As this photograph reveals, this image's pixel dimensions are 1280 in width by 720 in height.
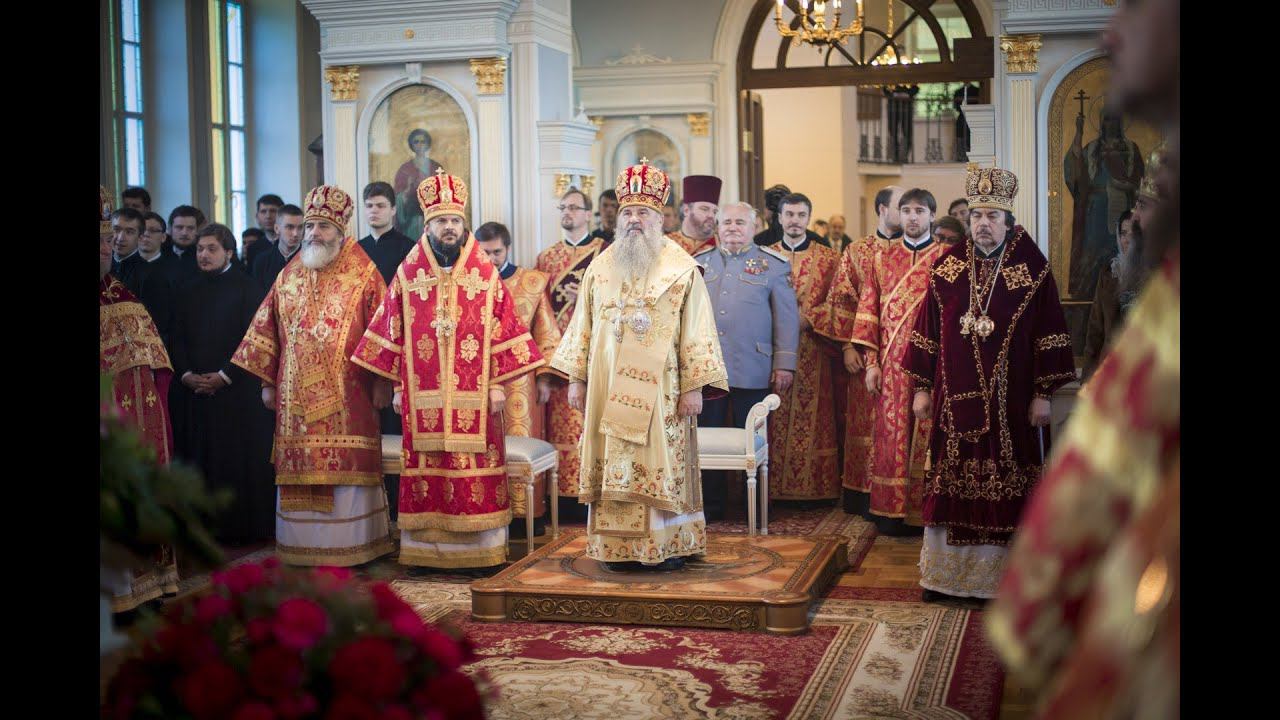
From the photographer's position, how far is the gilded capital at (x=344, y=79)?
9336mm

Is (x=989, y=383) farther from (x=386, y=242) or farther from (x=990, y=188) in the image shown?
(x=386, y=242)

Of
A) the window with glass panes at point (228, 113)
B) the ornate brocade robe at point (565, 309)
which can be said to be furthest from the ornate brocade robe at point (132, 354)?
the window with glass panes at point (228, 113)

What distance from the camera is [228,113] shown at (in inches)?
529

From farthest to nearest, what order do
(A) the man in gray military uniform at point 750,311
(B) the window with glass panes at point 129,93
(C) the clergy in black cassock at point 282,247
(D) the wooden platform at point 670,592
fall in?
(B) the window with glass panes at point 129,93, (C) the clergy in black cassock at point 282,247, (A) the man in gray military uniform at point 750,311, (D) the wooden platform at point 670,592

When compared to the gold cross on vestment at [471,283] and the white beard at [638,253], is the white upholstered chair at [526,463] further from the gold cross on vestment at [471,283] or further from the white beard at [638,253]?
the white beard at [638,253]

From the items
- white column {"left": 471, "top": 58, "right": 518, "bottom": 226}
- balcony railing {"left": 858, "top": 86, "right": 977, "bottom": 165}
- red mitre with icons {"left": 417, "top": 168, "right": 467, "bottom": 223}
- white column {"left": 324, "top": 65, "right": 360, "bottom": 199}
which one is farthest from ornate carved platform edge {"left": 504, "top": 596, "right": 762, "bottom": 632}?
balcony railing {"left": 858, "top": 86, "right": 977, "bottom": 165}

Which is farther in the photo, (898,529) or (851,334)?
(851,334)

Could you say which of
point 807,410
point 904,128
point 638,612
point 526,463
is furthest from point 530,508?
point 904,128

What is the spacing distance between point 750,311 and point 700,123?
6.35 metres

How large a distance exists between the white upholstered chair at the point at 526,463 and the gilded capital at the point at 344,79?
2879mm

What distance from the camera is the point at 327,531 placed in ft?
23.1

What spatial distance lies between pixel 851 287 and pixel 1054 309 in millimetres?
2571
